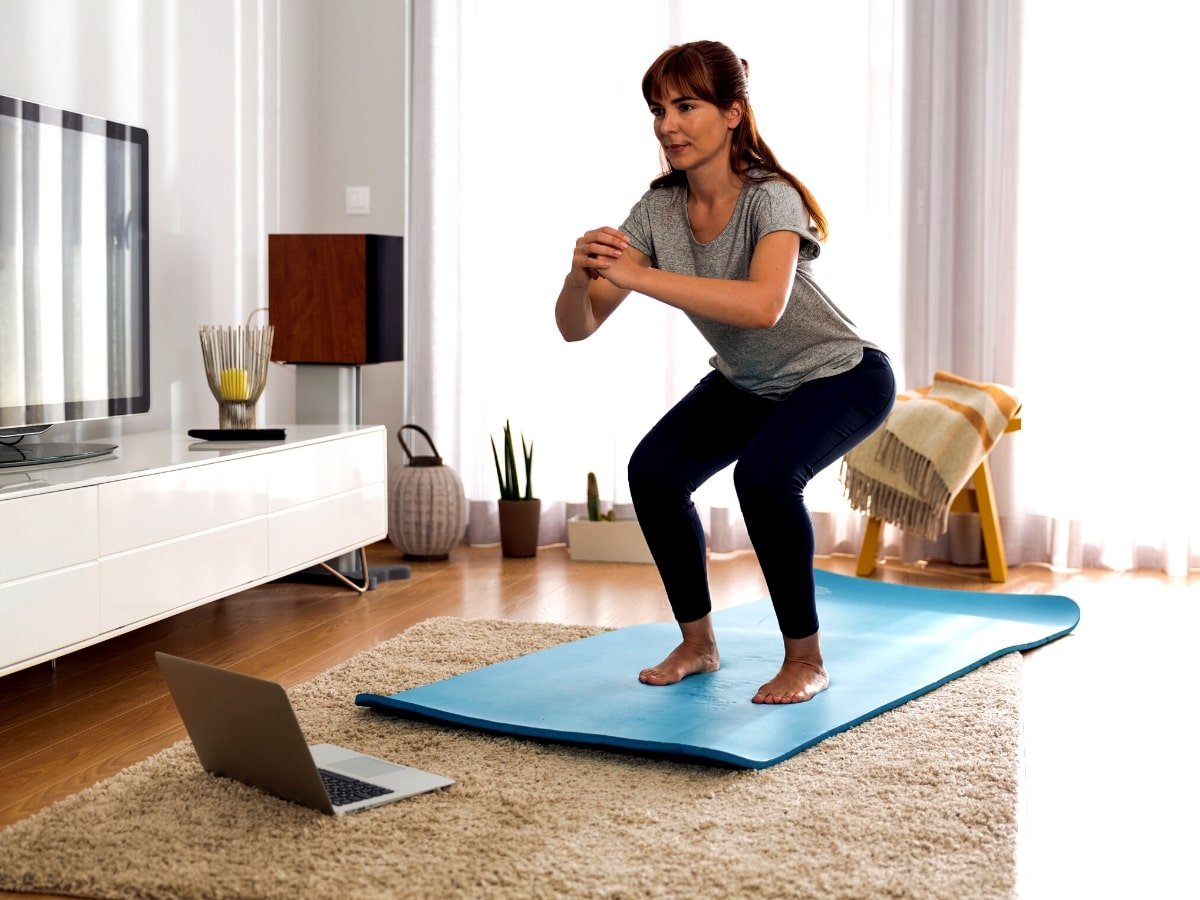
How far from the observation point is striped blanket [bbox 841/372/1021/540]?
3.92 metres

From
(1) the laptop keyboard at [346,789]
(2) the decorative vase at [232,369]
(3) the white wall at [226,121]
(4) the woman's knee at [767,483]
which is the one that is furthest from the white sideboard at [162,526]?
(4) the woman's knee at [767,483]

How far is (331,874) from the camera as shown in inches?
66.6

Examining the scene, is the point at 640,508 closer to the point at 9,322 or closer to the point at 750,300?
the point at 750,300

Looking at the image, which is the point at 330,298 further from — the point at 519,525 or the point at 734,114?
the point at 734,114

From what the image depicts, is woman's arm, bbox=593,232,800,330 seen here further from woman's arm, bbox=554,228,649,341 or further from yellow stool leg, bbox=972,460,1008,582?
yellow stool leg, bbox=972,460,1008,582

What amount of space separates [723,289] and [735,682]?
808mm

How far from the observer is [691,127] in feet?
8.16

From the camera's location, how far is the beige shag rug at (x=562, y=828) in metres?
1.67

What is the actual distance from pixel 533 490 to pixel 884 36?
201 centimetres

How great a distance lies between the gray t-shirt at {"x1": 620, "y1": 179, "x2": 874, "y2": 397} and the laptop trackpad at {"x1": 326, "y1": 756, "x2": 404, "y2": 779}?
1.02 metres

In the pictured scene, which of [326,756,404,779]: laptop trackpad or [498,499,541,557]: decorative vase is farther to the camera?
[498,499,541,557]: decorative vase

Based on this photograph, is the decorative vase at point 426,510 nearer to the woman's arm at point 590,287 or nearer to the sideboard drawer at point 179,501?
the sideboard drawer at point 179,501

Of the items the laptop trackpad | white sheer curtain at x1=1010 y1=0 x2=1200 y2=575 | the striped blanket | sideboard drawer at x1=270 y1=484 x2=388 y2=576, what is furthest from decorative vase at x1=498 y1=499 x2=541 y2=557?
the laptop trackpad

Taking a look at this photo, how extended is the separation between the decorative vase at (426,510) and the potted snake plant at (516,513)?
0.15 m
